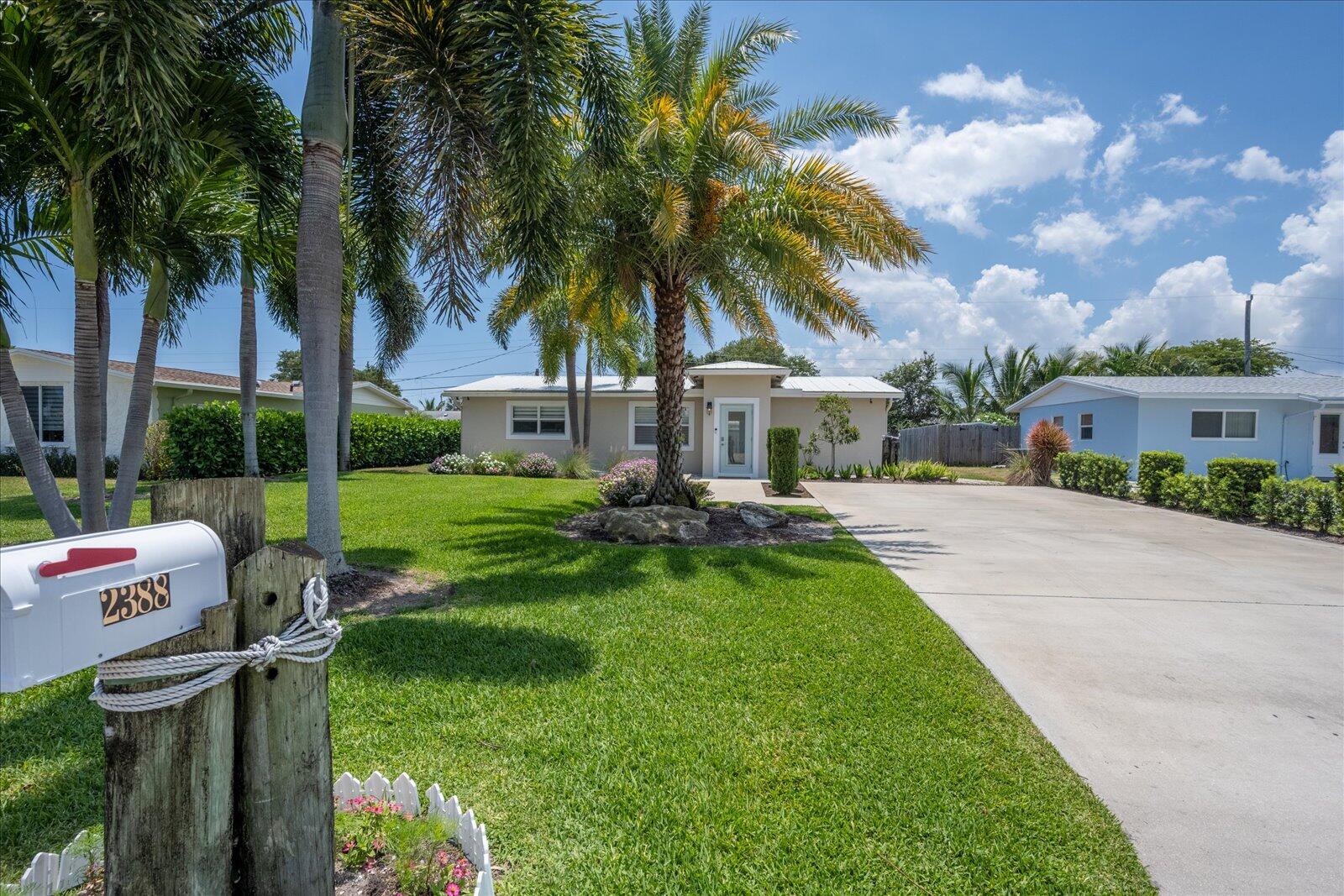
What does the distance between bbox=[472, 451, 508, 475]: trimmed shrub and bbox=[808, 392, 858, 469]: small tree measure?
32.5 ft

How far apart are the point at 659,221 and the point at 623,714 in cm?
636

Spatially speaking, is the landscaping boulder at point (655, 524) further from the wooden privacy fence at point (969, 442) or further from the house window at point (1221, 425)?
the wooden privacy fence at point (969, 442)

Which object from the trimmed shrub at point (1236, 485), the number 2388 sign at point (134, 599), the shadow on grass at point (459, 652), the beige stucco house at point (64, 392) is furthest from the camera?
the beige stucco house at point (64, 392)

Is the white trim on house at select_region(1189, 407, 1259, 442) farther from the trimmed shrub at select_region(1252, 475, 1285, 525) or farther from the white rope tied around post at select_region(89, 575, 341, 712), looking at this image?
the white rope tied around post at select_region(89, 575, 341, 712)

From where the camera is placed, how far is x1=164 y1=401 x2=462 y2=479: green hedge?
15586mm

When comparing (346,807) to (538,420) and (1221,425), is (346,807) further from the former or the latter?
(1221,425)

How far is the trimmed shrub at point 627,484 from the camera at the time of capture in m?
11.3

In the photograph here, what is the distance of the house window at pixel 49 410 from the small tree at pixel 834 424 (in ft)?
75.3

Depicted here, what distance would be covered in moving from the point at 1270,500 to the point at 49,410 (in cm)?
3071

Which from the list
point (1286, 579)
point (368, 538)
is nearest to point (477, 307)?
point (368, 538)

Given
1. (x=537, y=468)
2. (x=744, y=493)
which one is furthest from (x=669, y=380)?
(x=537, y=468)

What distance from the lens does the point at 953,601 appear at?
5.90m

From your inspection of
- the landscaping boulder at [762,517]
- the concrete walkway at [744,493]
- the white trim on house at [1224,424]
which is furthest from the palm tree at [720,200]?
the white trim on house at [1224,424]

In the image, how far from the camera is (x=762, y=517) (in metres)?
9.78
